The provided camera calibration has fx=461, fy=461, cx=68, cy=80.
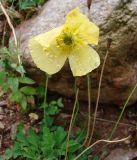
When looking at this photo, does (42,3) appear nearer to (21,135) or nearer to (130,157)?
(21,135)

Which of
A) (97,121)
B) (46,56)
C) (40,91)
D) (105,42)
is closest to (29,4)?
(40,91)

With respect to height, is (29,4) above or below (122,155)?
above

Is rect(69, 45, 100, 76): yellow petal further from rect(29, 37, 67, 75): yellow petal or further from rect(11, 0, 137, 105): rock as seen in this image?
rect(11, 0, 137, 105): rock

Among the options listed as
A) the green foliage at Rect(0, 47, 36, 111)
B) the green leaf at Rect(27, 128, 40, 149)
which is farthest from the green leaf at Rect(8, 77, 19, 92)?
the green leaf at Rect(27, 128, 40, 149)

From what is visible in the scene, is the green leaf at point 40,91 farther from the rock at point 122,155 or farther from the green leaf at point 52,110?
the rock at point 122,155

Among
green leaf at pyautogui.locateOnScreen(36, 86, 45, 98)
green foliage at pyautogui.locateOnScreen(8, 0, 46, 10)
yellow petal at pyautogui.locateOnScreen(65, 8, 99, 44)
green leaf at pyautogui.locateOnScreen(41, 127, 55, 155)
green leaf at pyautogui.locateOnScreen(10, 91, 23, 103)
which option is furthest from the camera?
green foliage at pyautogui.locateOnScreen(8, 0, 46, 10)

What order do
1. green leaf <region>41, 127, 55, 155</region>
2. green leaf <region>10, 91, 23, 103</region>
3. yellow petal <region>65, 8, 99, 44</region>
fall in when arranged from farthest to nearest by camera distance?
green leaf <region>10, 91, 23, 103</region> → green leaf <region>41, 127, 55, 155</region> → yellow petal <region>65, 8, 99, 44</region>

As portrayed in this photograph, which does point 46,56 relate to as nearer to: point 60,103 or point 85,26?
point 85,26

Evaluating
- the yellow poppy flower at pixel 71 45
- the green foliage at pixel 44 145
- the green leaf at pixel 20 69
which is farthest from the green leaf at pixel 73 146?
the yellow poppy flower at pixel 71 45
